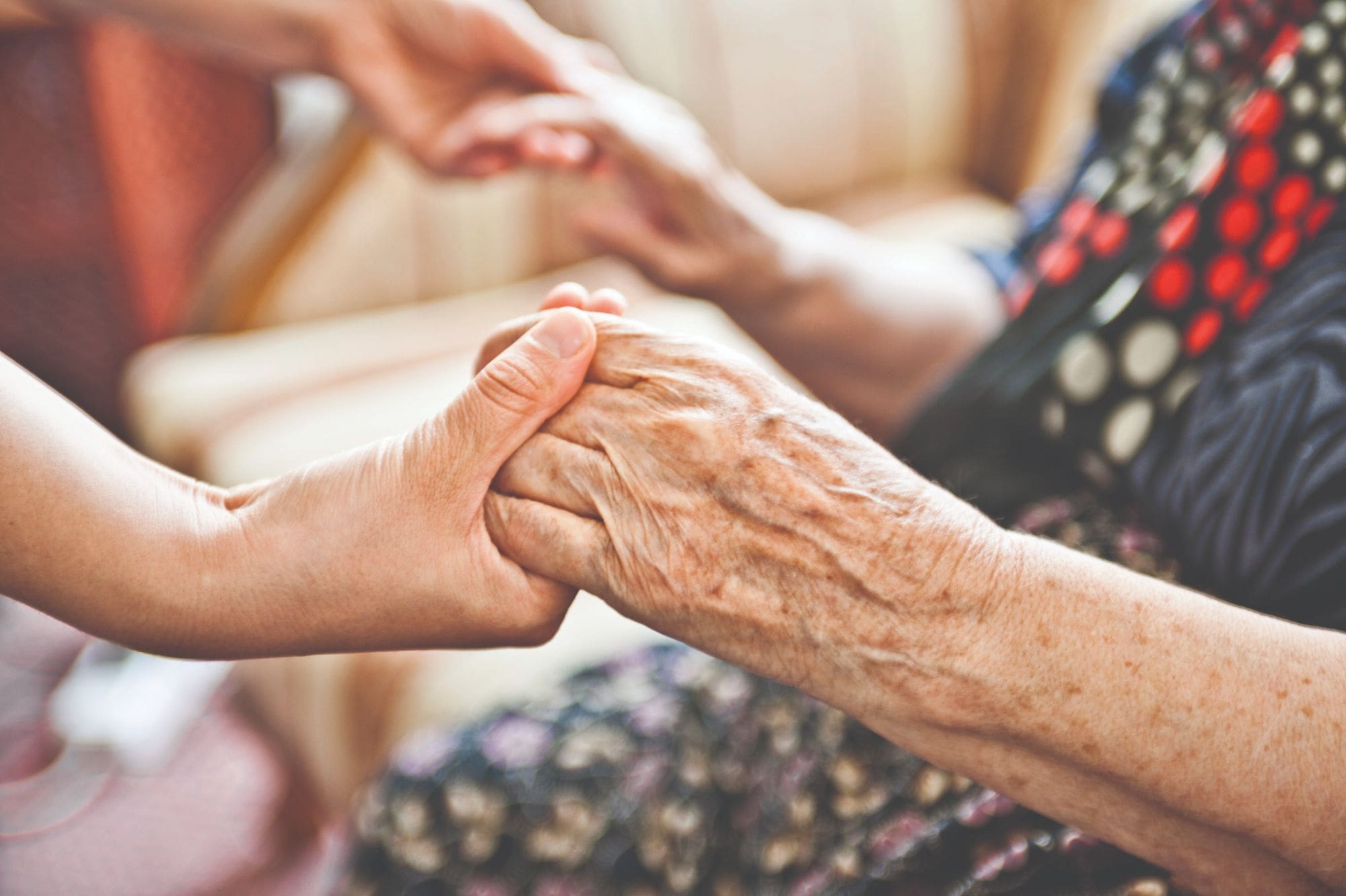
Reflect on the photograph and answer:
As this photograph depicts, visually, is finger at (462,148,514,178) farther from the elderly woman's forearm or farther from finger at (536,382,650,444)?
the elderly woman's forearm

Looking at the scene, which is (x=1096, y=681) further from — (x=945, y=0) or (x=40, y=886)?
(x=945, y=0)

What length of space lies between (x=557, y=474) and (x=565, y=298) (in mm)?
120

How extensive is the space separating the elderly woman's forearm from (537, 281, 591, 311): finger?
0.29 meters

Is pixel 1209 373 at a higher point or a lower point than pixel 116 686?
higher

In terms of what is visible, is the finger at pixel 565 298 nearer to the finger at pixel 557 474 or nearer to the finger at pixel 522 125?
the finger at pixel 557 474

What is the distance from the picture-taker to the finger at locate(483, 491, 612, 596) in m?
0.53

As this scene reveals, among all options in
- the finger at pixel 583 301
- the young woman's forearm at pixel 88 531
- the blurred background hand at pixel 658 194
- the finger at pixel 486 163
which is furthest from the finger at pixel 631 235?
the young woman's forearm at pixel 88 531

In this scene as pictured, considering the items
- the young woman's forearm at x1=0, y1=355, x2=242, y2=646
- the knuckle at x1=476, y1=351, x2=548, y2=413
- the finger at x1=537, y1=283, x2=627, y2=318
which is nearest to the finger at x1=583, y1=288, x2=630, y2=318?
the finger at x1=537, y1=283, x2=627, y2=318

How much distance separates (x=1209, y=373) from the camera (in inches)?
25.2

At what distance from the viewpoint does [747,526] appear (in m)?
0.51

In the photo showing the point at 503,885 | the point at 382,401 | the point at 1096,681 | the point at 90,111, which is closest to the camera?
the point at 1096,681

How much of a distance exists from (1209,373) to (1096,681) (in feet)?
0.95

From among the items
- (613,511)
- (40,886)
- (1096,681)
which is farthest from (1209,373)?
(40,886)

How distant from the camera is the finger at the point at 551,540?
1.74 feet
